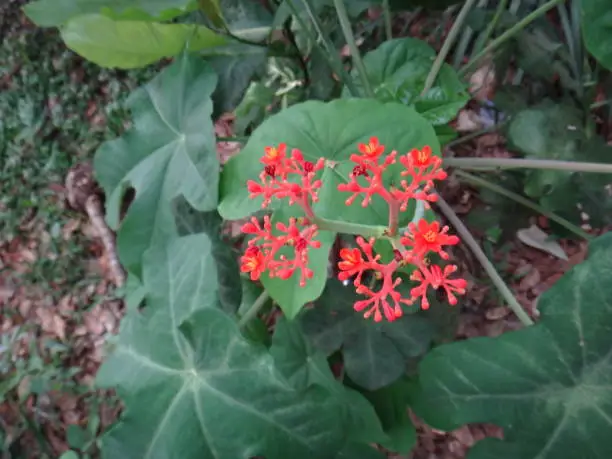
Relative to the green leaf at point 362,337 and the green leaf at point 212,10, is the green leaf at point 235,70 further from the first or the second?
A: the green leaf at point 362,337

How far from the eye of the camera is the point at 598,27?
948 millimetres

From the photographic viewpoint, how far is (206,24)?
1160 millimetres

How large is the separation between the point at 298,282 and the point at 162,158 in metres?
0.35

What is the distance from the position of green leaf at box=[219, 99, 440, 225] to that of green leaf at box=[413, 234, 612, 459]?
0.68ft

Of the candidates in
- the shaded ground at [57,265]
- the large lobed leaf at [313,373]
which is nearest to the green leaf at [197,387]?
the large lobed leaf at [313,373]

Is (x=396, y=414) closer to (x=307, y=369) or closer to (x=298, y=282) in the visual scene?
(x=307, y=369)

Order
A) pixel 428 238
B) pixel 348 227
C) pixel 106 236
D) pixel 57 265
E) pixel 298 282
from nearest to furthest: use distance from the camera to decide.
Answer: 1. pixel 428 238
2. pixel 348 227
3. pixel 298 282
4. pixel 106 236
5. pixel 57 265

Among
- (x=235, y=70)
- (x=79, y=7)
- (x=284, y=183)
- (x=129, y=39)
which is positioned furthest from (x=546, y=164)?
(x=79, y=7)

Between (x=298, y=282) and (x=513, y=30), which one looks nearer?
(x=298, y=282)

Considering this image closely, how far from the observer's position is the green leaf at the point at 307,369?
1076 millimetres

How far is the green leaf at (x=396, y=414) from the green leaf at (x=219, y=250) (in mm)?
347

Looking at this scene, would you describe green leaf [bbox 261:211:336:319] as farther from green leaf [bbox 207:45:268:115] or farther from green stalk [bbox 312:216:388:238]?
green leaf [bbox 207:45:268:115]

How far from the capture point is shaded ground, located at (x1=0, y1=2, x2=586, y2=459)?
157 centimetres

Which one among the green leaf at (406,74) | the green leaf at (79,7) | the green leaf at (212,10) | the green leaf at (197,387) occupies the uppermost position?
the green leaf at (79,7)
